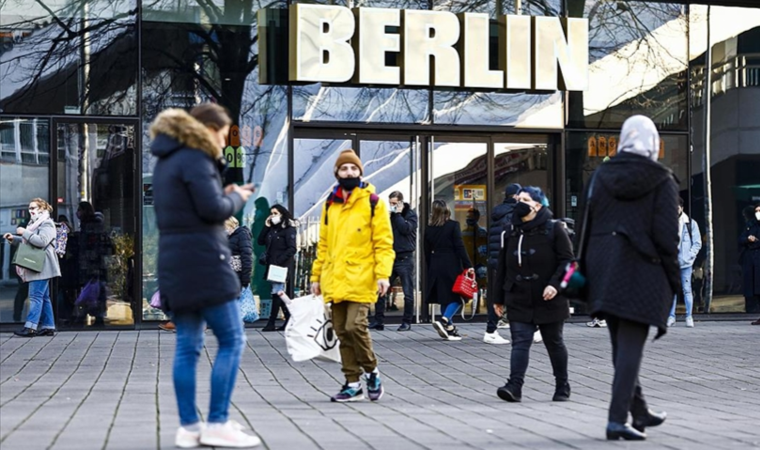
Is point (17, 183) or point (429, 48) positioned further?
point (429, 48)

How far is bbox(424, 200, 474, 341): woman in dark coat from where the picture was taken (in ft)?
52.0

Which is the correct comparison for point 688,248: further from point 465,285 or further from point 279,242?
point 279,242

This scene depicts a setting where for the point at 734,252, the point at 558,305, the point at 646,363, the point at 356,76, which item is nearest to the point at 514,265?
the point at 558,305

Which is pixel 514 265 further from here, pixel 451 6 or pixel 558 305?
pixel 451 6

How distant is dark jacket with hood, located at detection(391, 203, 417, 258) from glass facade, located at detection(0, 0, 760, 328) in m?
1.37

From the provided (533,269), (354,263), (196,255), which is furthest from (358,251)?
(196,255)

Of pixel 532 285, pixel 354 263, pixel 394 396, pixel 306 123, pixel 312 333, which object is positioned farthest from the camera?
pixel 306 123

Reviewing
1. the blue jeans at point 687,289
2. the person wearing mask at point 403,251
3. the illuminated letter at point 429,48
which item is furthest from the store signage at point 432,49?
the blue jeans at point 687,289

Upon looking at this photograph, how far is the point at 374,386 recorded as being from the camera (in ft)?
31.3

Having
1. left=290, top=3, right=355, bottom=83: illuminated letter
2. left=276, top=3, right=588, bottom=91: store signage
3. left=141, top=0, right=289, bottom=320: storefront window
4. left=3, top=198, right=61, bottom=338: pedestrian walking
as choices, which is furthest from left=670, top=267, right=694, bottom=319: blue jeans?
left=3, top=198, right=61, bottom=338: pedestrian walking

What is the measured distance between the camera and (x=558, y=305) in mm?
9750

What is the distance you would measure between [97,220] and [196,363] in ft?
36.4

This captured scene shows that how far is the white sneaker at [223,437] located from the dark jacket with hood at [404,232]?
34.7ft

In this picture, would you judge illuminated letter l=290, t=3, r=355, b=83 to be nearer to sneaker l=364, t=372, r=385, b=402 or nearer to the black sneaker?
sneaker l=364, t=372, r=385, b=402
